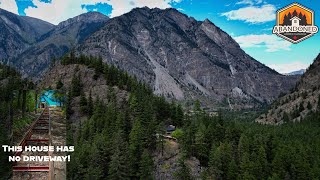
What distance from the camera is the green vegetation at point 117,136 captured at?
69.1 metres

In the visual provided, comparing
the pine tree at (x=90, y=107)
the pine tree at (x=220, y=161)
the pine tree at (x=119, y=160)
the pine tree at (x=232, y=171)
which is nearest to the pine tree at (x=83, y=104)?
the pine tree at (x=90, y=107)

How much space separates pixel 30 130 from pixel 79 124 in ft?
173

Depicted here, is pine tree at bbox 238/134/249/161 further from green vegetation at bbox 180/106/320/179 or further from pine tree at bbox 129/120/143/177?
pine tree at bbox 129/120/143/177

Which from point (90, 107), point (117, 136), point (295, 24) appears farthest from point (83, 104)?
point (295, 24)

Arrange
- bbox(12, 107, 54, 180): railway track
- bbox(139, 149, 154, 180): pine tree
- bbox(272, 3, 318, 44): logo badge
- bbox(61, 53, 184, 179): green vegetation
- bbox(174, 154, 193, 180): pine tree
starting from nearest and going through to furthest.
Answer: bbox(12, 107, 54, 180): railway track → bbox(61, 53, 184, 179): green vegetation → bbox(272, 3, 318, 44): logo badge → bbox(174, 154, 193, 180): pine tree → bbox(139, 149, 154, 180): pine tree

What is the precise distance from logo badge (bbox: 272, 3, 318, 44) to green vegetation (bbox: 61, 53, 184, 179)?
122 ft

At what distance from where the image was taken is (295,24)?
73938 mm

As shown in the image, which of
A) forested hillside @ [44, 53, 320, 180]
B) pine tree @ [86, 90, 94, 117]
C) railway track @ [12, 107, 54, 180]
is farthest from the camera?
pine tree @ [86, 90, 94, 117]

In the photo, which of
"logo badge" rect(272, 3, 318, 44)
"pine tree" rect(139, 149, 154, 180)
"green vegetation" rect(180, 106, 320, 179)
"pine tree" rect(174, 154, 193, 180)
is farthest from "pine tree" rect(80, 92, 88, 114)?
Answer: "logo badge" rect(272, 3, 318, 44)

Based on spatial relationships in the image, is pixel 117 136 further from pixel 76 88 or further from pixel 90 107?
pixel 76 88

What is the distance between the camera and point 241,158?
85938 mm

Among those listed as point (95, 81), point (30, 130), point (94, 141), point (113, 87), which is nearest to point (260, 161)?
point (94, 141)

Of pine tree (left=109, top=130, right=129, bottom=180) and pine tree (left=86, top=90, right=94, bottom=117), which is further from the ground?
pine tree (left=86, top=90, right=94, bottom=117)

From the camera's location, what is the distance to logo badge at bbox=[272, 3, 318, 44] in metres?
71.6
